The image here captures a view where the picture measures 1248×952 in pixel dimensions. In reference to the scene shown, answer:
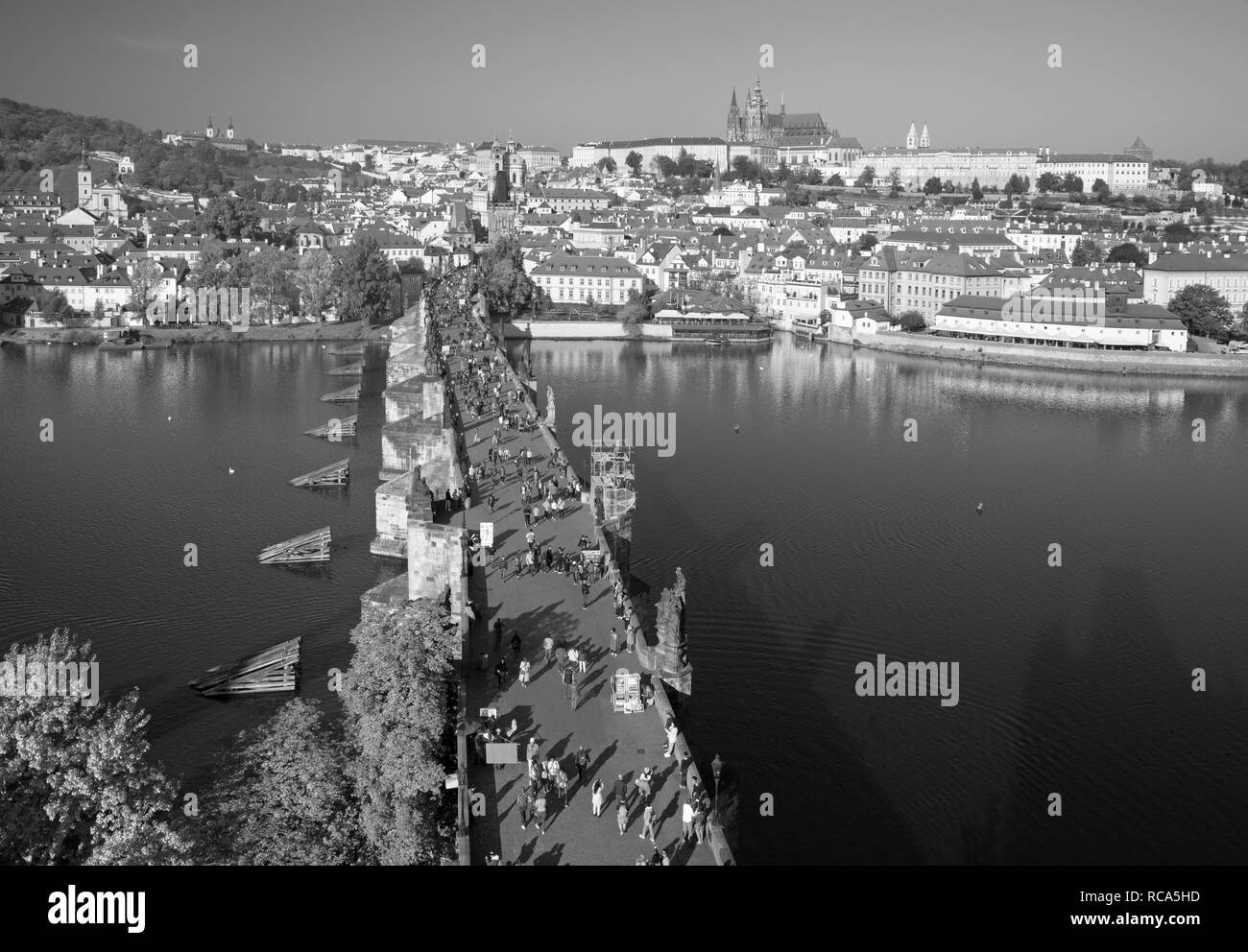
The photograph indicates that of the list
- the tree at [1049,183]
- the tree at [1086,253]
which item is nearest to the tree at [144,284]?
the tree at [1086,253]

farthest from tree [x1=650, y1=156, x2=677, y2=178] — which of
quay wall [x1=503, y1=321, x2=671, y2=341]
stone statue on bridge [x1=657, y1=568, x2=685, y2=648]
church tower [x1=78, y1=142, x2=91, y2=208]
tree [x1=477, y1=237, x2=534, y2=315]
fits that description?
stone statue on bridge [x1=657, y1=568, x2=685, y2=648]

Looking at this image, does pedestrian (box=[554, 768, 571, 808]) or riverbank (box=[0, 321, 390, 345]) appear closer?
pedestrian (box=[554, 768, 571, 808])

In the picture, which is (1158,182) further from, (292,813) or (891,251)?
(292,813)

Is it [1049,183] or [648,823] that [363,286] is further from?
[1049,183]

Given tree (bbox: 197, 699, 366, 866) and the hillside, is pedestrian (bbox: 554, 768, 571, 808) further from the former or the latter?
the hillside

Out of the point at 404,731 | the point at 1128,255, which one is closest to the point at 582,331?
the point at 1128,255

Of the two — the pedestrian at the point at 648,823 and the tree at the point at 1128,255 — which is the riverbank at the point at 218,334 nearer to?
the tree at the point at 1128,255

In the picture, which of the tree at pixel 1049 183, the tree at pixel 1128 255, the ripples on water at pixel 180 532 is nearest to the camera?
the ripples on water at pixel 180 532
